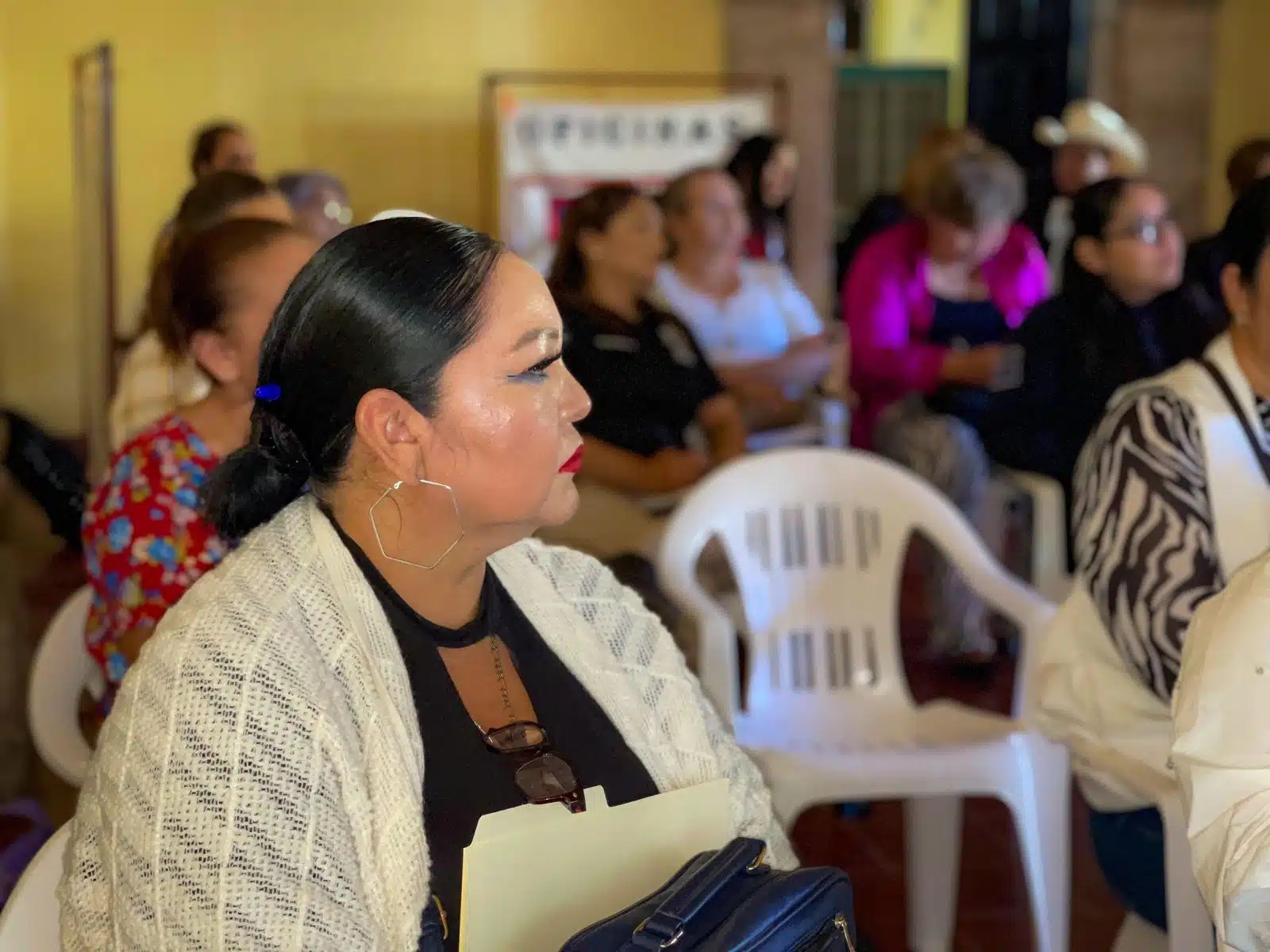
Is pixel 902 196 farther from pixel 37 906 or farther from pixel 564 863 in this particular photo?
pixel 37 906

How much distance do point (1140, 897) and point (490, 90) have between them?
537cm

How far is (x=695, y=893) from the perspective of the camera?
129cm

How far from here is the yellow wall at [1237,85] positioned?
23.2 ft

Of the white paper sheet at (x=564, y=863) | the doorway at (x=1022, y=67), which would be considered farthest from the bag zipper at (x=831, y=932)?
the doorway at (x=1022, y=67)

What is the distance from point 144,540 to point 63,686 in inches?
16.6

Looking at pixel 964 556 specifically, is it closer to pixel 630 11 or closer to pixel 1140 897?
pixel 1140 897

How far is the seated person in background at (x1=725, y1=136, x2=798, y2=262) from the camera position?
17.0ft

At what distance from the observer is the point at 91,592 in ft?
7.47

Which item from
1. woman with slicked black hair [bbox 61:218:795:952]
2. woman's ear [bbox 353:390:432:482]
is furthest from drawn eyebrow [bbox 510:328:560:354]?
woman's ear [bbox 353:390:432:482]

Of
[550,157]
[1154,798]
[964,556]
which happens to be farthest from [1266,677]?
[550,157]

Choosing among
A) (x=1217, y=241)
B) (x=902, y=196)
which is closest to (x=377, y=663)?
(x=1217, y=241)

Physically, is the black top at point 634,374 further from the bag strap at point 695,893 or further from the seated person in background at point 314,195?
the bag strap at point 695,893

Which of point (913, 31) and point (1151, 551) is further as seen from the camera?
point (913, 31)

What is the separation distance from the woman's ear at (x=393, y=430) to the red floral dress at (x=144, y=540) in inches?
27.1
